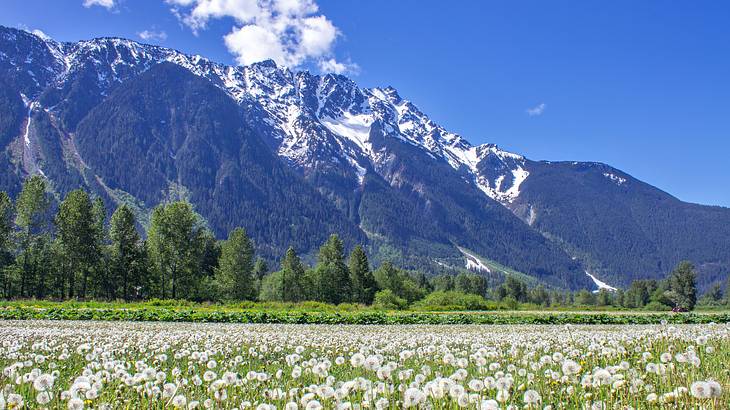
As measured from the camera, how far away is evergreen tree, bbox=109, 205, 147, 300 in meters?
74.8

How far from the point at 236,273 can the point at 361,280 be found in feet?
84.8

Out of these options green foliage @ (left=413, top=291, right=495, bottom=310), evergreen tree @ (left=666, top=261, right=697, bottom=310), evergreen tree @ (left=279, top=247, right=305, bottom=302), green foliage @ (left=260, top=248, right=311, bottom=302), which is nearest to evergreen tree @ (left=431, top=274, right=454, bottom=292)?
evergreen tree @ (left=666, top=261, right=697, bottom=310)

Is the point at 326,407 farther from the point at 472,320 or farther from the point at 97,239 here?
the point at 97,239

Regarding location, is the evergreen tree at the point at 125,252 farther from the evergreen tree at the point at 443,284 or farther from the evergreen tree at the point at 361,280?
the evergreen tree at the point at 443,284

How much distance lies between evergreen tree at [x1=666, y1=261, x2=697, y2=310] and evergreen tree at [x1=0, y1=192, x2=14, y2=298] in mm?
128420

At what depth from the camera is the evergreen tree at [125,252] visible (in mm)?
74750

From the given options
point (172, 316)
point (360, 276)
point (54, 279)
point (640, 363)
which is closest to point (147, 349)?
point (640, 363)

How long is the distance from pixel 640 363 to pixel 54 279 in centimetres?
8537

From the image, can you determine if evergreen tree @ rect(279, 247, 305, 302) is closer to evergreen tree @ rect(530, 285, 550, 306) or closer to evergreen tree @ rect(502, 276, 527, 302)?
evergreen tree @ rect(502, 276, 527, 302)

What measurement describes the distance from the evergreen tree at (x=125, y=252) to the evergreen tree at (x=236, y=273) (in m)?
11.8

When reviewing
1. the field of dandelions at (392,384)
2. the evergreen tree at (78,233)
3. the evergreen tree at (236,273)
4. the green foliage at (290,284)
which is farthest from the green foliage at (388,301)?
the field of dandelions at (392,384)

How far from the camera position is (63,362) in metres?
11.5

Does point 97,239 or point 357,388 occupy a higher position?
point 97,239

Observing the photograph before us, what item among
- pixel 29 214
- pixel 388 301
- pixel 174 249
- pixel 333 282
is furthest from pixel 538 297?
pixel 29 214
